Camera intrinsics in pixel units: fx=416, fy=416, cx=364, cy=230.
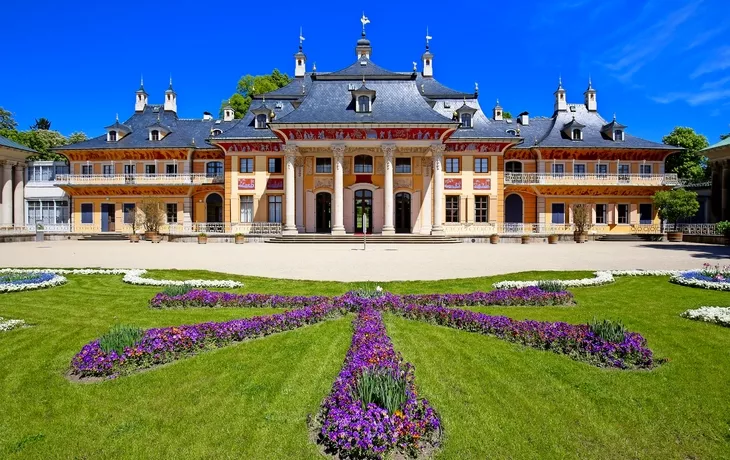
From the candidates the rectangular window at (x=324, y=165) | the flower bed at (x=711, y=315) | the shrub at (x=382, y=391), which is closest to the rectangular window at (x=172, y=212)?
the rectangular window at (x=324, y=165)

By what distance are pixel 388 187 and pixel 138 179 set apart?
1016 inches

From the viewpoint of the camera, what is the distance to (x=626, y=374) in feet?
17.8

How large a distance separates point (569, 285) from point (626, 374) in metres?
6.68

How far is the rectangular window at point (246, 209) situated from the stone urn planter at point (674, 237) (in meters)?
34.9

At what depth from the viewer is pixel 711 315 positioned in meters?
7.93

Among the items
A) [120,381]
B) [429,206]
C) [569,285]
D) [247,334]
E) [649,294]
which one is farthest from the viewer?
[429,206]

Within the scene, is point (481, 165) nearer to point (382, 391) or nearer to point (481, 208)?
point (481, 208)

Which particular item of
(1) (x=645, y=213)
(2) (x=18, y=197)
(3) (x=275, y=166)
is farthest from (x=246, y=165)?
(1) (x=645, y=213)

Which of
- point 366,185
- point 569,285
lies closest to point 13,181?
point 366,185

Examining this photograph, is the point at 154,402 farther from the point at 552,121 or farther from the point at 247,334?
the point at 552,121

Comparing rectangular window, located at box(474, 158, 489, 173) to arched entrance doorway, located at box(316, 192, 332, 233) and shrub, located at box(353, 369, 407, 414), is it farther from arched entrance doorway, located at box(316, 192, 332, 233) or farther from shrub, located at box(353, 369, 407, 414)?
shrub, located at box(353, 369, 407, 414)

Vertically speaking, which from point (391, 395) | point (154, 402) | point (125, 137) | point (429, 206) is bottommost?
point (154, 402)

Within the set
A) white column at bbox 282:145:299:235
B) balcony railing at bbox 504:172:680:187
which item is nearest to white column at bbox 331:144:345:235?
white column at bbox 282:145:299:235

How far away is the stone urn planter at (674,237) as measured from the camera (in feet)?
106
